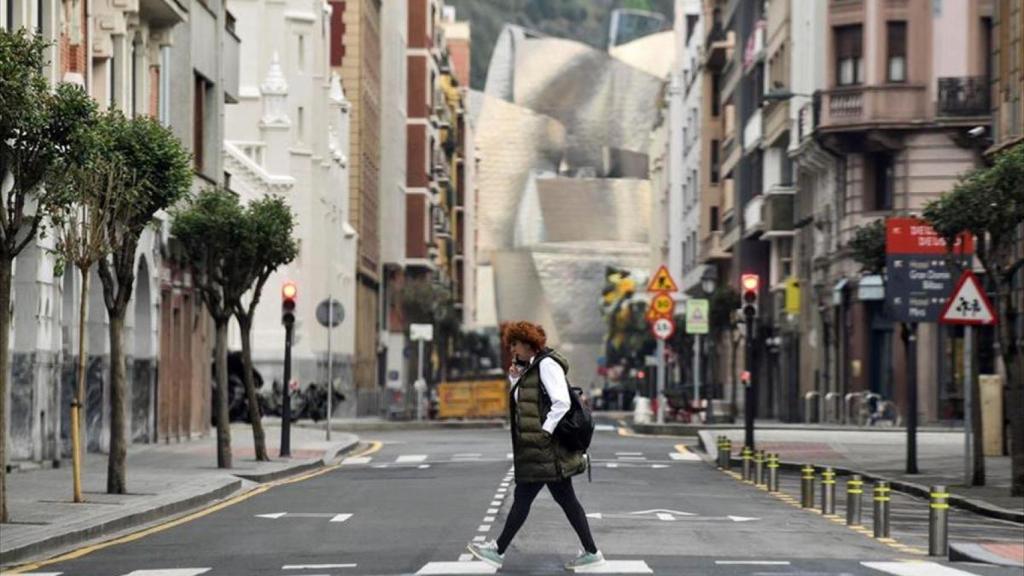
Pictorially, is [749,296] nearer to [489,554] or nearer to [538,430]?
[538,430]

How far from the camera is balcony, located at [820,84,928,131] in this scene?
222 ft

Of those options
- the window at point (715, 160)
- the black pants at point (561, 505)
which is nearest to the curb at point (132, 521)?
the black pants at point (561, 505)

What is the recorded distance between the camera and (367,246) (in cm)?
11112

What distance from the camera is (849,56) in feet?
229

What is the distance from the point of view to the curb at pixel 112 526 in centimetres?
2166

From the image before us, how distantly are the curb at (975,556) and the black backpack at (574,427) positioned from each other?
3.60 m

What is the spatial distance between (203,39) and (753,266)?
138 feet

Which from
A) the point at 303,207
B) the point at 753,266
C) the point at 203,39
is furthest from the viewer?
the point at 753,266

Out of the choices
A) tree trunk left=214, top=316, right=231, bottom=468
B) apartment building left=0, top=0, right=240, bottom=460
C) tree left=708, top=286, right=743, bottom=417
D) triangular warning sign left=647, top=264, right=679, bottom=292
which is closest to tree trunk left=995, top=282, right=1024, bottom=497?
tree trunk left=214, top=316, right=231, bottom=468

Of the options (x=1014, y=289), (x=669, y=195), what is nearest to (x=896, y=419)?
(x=1014, y=289)

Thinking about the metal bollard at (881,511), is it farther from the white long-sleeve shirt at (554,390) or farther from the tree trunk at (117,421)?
the tree trunk at (117,421)

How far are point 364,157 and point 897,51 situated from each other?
140 ft

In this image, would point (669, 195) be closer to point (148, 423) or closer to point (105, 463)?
point (148, 423)

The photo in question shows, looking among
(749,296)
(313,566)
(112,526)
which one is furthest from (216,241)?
(313,566)
